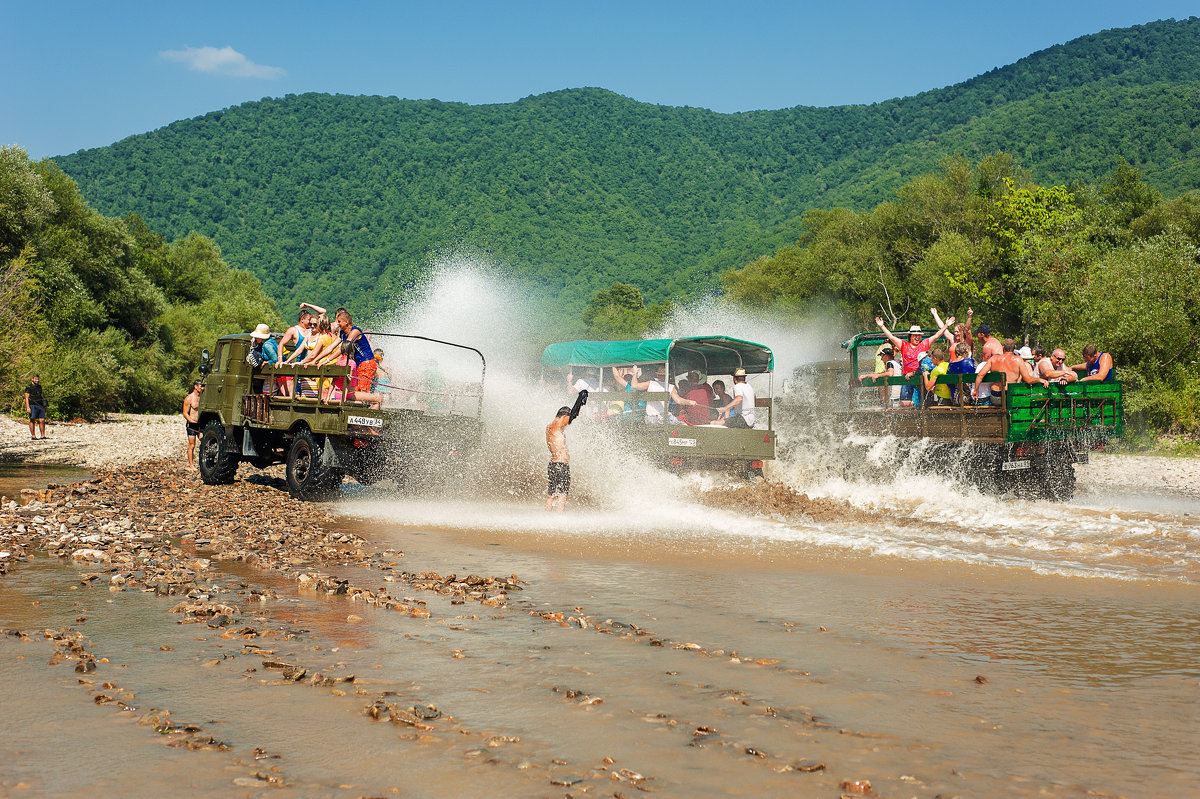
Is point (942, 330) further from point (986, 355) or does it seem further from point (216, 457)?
point (216, 457)

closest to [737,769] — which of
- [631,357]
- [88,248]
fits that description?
[631,357]

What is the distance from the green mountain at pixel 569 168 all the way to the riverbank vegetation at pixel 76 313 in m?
53.9

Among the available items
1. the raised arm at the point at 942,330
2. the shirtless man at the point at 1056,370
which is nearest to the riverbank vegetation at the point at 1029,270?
the raised arm at the point at 942,330

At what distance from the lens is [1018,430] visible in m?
14.2

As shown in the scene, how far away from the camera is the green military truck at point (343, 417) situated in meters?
13.9

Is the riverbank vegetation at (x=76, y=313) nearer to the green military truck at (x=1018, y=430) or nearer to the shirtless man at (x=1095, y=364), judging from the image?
the green military truck at (x=1018, y=430)

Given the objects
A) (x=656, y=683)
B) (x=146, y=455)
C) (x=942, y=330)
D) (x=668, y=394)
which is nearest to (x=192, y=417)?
(x=146, y=455)

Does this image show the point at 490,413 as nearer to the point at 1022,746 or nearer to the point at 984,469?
the point at 984,469

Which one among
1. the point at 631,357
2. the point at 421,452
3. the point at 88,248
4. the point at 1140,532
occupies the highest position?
the point at 88,248

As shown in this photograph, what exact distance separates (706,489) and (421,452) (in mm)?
4529

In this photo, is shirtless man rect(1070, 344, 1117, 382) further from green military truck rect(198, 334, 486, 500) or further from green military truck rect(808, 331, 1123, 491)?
green military truck rect(198, 334, 486, 500)

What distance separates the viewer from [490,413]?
1650cm

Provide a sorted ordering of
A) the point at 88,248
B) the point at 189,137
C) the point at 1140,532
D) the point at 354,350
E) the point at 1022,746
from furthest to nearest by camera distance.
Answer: the point at 189,137 → the point at 88,248 → the point at 354,350 → the point at 1140,532 → the point at 1022,746

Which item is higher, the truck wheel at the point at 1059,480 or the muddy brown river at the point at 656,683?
the truck wheel at the point at 1059,480
